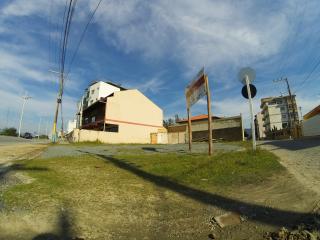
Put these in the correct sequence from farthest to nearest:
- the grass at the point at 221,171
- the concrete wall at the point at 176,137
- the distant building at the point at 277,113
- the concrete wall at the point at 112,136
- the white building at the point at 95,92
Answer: the distant building at the point at 277,113 < the white building at the point at 95,92 < the concrete wall at the point at 176,137 < the concrete wall at the point at 112,136 < the grass at the point at 221,171

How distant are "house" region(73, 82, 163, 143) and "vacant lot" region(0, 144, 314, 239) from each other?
25540mm

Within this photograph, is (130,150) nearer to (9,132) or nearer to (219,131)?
(219,131)

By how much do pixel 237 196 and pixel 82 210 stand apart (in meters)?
2.60

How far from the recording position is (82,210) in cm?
379

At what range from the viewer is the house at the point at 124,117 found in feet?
117

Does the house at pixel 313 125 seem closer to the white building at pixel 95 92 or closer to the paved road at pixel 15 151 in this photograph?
the paved road at pixel 15 151

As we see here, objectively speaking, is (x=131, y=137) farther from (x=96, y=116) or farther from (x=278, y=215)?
(x=278, y=215)

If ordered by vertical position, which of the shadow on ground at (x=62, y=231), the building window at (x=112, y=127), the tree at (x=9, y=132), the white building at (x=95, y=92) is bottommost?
the shadow on ground at (x=62, y=231)

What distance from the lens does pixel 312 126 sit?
26.7 meters

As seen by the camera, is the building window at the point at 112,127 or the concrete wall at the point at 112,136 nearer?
the concrete wall at the point at 112,136

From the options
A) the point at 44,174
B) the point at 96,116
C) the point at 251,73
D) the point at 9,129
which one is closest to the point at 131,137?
the point at 96,116

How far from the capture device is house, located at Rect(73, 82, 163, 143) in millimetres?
35812

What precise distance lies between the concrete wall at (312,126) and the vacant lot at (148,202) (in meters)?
22.9

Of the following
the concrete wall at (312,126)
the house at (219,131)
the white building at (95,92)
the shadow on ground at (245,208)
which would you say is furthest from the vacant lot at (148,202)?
the white building at (95,92)
